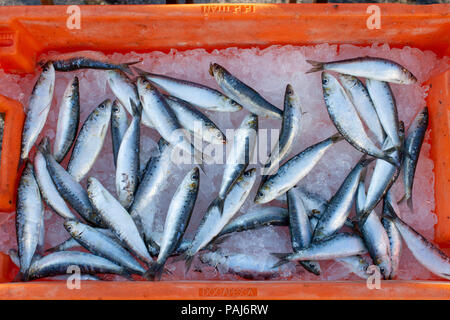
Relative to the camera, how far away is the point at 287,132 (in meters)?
2.31

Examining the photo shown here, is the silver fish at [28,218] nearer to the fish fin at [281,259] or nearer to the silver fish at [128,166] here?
the silver fish at [128,166]

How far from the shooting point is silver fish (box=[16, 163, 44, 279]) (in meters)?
2.30

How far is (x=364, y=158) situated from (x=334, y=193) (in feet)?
0.98

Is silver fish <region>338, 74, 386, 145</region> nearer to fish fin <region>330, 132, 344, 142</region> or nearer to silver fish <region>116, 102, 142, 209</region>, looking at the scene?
fish fin <region>330, 132, 344, 142</region>

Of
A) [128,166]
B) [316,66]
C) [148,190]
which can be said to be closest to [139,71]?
[128,166]

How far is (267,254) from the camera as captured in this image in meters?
2.33

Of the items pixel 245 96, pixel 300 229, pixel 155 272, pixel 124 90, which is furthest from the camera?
pixel 124 90

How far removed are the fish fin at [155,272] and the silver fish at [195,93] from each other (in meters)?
1.03

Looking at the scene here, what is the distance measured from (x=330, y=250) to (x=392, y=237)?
443 mm

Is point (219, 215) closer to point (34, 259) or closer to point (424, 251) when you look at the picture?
point (34, 259)

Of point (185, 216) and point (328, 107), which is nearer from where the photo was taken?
point (185, 216)

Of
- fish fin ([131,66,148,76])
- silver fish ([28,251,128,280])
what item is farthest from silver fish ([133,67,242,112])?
silver fish ([28,251,128,280])
